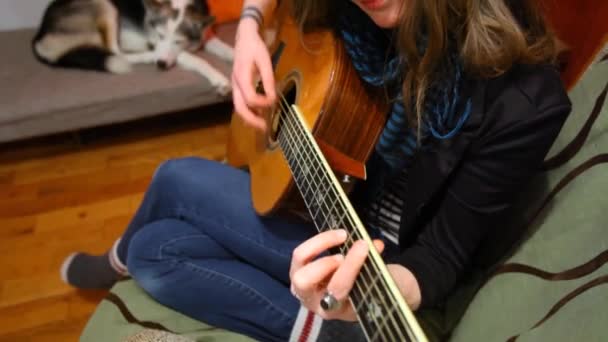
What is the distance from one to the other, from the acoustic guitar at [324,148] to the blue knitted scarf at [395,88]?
3cm

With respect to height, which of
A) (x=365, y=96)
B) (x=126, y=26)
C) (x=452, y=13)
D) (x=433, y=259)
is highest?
(x=452, y=13)

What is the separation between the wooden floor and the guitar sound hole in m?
0.83

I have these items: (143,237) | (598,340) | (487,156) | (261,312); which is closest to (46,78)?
(143,237)

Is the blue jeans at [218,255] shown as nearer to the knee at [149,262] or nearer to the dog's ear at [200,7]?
the knee at [149,262]

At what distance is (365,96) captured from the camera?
817 millimetres

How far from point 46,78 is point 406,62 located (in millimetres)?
1482

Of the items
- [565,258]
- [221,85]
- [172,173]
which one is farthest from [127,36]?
[565,258]

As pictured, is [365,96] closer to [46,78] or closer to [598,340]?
[598,340]

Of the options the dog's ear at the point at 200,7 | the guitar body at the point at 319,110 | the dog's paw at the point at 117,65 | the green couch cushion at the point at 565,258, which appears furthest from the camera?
the dog's ear at the point at 200,7

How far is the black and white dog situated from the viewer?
1776 mm

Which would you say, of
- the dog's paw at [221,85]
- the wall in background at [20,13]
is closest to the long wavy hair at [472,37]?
the dog's paw at [221,85]

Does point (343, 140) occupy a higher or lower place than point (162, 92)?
higher

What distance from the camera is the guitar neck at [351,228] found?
18.1 inches

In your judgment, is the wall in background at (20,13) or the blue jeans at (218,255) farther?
the wall in background at (20,13)
